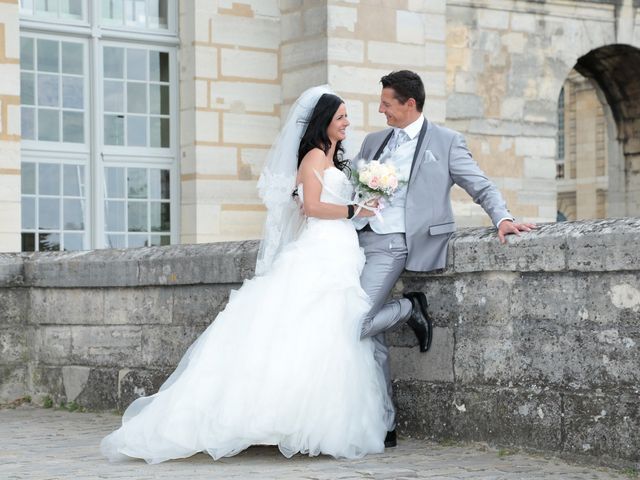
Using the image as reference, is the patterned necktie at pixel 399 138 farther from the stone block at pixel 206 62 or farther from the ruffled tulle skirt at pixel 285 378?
the stone block at pixel 206 62

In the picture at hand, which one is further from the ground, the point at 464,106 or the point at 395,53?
the point at 395,53

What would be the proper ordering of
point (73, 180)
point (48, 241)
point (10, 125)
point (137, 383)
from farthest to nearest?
1. point (73, 180)
2. point (48, 241)
3. point (10, 125)
4. point (137, 383)

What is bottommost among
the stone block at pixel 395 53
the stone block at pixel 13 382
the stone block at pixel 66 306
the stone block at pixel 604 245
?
the stone block at pixel 13 382

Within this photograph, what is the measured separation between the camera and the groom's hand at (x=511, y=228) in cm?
507

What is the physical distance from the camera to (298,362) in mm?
5121

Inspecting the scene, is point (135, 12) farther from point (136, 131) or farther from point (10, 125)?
point (10, 125)

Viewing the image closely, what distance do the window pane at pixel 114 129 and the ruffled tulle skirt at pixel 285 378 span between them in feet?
20.3

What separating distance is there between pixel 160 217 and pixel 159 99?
106 centimetres

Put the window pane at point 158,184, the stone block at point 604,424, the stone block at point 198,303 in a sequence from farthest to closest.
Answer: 1. the window pane at point 158,184
2. the stone block at point 198,303
3. the stone block at point 604,424

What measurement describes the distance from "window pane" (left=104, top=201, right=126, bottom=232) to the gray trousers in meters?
6.15

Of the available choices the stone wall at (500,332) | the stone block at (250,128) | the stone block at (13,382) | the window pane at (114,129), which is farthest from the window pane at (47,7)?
the stone wall at (500,332)

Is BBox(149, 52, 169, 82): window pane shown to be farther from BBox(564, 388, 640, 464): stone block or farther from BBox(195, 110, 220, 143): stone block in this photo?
BBox(564, 388, 640, 464): stone block

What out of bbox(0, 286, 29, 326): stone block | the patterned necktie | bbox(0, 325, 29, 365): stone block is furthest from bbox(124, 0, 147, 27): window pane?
the patterned necktie

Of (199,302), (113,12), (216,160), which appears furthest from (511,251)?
(113,12)
